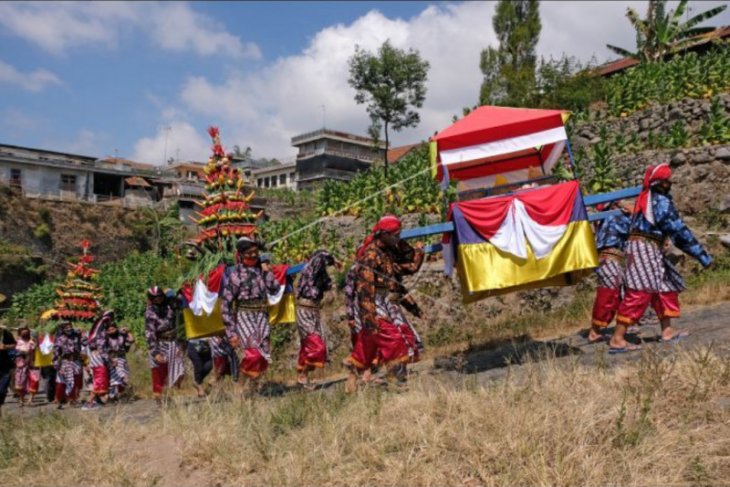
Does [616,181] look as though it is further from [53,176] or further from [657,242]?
[53,176]

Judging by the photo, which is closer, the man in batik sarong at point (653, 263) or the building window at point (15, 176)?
the man in batik sarong at point (653, 263)

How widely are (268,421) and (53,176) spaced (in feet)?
135

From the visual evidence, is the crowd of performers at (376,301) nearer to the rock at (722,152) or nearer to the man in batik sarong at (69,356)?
the man in batik sarong at (69,356)

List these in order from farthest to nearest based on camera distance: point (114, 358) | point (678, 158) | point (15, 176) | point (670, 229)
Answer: point (15, 176)
point (678, 158)
point (114, 358)
point (670, 229)

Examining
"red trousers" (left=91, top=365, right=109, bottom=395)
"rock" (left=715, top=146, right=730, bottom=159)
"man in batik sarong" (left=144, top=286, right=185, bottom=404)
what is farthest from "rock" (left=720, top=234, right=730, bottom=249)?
"red trousers" (left=91, top=365, right=109, bottom=395)

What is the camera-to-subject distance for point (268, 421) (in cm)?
512

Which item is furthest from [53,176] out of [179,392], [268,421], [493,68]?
[268,421]

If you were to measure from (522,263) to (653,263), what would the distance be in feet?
4.65

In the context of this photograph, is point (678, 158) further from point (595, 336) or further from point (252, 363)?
point (252, 363)

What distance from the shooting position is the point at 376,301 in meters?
7.11

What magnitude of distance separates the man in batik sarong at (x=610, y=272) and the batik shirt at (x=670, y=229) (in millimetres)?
845

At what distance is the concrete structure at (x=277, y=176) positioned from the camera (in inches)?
2213

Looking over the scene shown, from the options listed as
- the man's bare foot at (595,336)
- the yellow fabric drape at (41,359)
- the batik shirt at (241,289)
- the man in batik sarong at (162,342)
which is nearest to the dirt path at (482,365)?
the man's bare foot at (595,336)

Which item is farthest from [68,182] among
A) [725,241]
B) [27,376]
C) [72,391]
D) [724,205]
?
[725,241]
